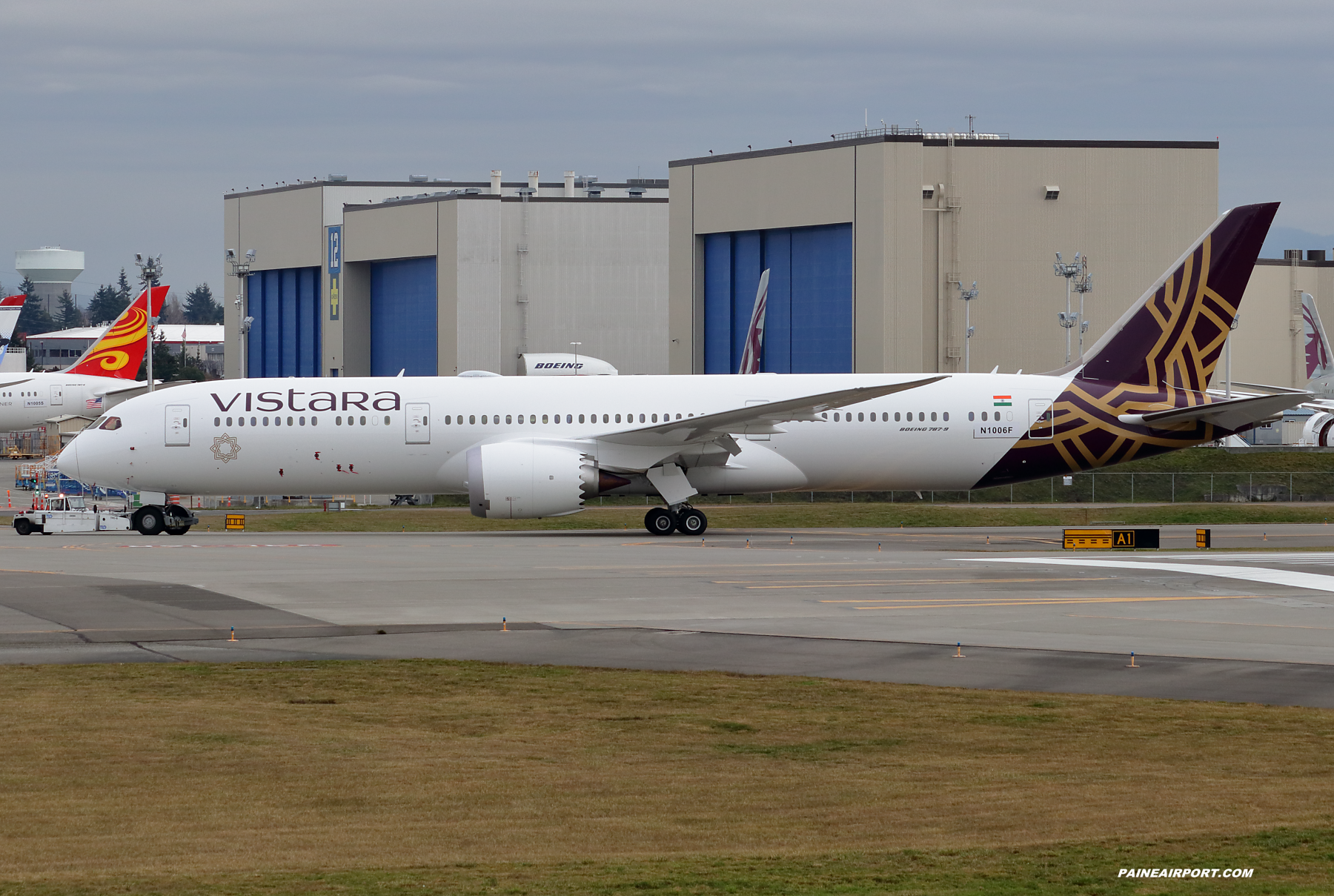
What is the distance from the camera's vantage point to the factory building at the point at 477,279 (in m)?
111

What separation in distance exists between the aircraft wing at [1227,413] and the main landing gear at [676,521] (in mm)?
10730

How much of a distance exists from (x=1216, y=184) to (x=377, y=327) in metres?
61.8

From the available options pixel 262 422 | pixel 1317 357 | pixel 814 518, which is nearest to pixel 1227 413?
pixel 814 518

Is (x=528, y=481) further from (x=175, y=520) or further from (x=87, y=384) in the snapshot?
(x=87, y=384)

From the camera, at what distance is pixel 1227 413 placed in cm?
3728

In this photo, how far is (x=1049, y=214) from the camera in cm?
8850

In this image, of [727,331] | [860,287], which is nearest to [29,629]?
[860,287]

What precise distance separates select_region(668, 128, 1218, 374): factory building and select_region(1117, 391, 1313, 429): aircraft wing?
153 ft

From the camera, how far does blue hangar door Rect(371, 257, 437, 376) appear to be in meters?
114

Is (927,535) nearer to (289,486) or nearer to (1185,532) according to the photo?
(1185,532)

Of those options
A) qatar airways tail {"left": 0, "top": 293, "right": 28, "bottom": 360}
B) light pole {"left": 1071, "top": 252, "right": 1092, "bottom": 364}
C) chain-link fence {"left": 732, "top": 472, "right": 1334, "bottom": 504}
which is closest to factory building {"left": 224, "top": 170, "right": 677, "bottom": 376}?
qatar airways tail {"left": 0, "top": 293, "right": 28, "bottom": 360}

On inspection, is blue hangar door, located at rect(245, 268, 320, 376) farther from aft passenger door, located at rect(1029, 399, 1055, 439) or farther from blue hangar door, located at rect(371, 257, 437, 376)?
aft passenger door, located at rect(1029, 399, 1055, 439)

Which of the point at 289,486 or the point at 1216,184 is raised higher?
the point at 1216,184

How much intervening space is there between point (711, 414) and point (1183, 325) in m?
12.1
